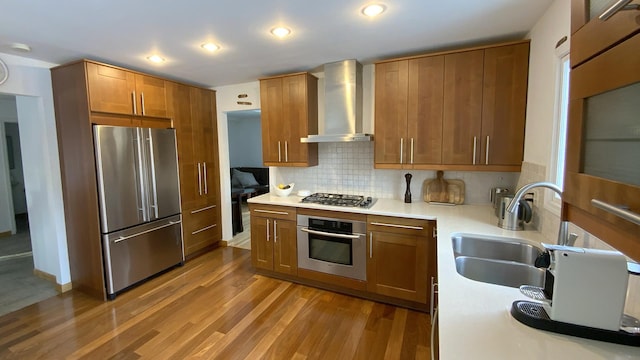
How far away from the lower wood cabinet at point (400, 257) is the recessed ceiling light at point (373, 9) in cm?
164

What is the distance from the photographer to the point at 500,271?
1752 mm

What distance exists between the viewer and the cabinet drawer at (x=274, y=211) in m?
3.02

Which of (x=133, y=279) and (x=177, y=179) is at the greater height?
(x=177, y=179)

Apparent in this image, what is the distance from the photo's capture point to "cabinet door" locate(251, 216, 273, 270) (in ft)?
10.4

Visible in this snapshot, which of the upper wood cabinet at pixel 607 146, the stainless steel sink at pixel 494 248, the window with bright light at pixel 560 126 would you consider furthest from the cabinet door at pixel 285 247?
the upper wood cabinet at pixel 607 146

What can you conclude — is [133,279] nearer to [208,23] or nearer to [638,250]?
[208,23]

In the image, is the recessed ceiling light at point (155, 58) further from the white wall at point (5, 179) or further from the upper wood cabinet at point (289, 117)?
the white wall at point (5, 179)

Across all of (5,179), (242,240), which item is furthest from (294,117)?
(5,179)

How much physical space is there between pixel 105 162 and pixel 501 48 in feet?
12.3

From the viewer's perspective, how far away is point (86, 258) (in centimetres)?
A: 289

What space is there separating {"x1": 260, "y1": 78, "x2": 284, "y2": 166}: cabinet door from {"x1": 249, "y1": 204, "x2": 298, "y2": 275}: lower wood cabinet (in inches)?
25.9

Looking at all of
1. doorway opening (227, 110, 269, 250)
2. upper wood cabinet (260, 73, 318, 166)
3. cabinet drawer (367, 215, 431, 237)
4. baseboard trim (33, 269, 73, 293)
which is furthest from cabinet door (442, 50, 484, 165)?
doorway opening (227, 110, 269, 250)

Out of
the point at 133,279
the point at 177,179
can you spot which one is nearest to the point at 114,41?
the point at 177,179

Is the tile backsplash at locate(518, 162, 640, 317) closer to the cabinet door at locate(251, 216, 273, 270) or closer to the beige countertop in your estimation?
the beige countertop
